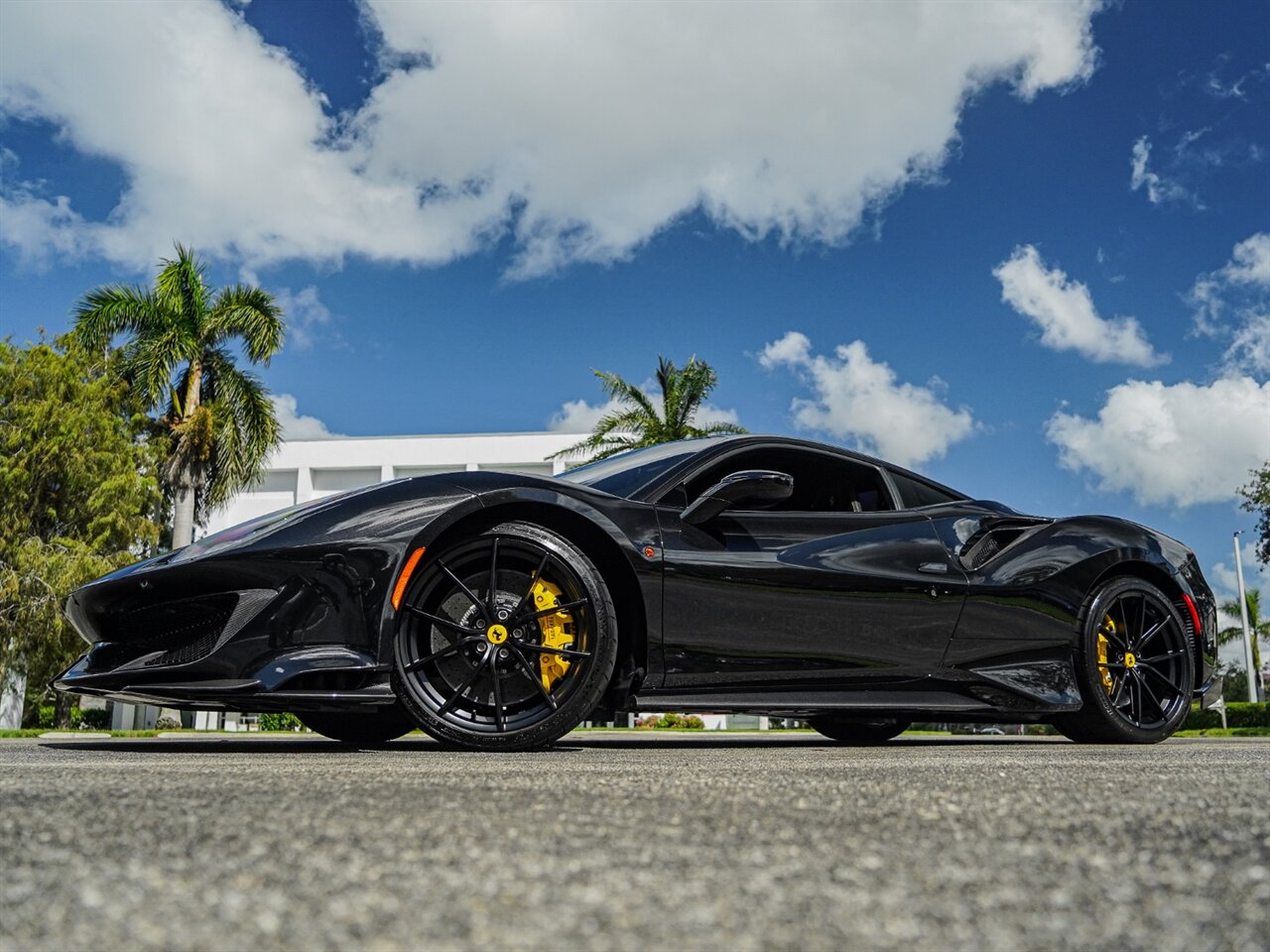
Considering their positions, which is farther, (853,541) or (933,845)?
(853,541)

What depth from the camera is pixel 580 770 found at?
2.46 m

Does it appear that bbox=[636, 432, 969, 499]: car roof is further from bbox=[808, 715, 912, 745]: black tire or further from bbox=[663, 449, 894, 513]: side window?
bbox=[808, 715, 912, 745]: black tire

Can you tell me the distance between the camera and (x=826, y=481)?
4.65 m

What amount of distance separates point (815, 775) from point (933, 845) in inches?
41.8

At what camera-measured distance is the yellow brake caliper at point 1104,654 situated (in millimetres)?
4680

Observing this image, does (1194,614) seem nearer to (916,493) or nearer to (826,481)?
(916,493)

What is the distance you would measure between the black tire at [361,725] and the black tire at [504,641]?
3.46 ft

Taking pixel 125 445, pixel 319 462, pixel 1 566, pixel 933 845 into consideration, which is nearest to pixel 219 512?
pixel 125 445

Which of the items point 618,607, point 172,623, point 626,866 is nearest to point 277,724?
point 172,623

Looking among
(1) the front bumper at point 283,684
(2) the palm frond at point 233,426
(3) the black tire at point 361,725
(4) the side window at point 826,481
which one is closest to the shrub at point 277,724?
(2) the palm frond at point 233,426

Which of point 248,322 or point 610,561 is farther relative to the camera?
point 248,322

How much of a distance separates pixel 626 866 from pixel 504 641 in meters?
2.31

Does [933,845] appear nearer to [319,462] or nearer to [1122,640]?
[1122,640]

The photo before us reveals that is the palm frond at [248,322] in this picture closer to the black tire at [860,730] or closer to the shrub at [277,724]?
the shrub at [277,724]
